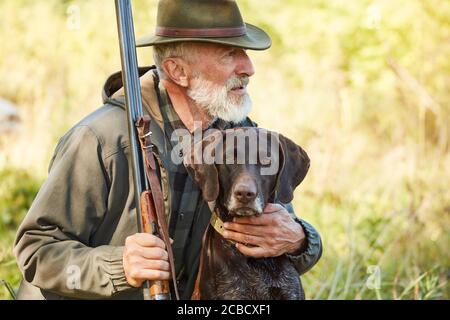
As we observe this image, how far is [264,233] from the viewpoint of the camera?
3.93 m

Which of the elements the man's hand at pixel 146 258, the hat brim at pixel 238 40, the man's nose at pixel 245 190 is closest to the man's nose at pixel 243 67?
the hat brim at pixel 238 40

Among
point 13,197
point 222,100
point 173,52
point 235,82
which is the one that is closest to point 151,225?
point 222,100

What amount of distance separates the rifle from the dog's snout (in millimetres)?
342

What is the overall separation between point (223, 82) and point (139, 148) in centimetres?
69

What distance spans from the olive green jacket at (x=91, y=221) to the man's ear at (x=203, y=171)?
276mm

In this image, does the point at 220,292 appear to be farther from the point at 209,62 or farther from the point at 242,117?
the point at 209,62

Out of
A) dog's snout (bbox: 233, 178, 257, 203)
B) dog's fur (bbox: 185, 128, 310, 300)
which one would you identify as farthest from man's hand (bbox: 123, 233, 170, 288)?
dog's snout (bbox: 233, 178, 257, 203)

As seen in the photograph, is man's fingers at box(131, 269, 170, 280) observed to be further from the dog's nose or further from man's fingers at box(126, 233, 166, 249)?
the dog's nose

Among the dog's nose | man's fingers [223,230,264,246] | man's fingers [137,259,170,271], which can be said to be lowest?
man's fingers [137,259,170,271]

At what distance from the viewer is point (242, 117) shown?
4367 millimetres

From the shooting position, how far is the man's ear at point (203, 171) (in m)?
3.81

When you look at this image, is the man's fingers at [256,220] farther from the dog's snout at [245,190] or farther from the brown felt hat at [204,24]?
the brown felt hat at [204,24]

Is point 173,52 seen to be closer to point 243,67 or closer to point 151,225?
point 243,67

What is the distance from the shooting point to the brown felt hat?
430 centimetres
